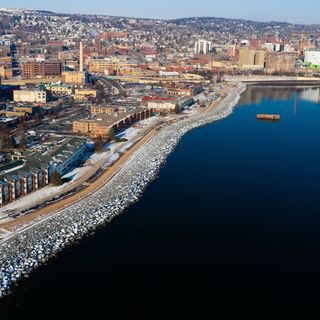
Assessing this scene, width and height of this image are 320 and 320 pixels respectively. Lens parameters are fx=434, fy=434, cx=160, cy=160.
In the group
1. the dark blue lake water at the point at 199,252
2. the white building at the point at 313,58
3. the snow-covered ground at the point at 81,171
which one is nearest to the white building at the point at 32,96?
the snow-covered ground at the point at 81,171

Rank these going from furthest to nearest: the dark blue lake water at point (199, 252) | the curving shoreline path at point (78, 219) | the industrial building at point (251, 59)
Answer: the industrial building at point (251, 59) < the curving shoreline path at point (78, 219) < the dark blue lake water at point (199, 252)

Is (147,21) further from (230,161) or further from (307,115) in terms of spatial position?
(230,161)

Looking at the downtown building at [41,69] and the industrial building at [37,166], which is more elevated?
the downtown building at [41,69]

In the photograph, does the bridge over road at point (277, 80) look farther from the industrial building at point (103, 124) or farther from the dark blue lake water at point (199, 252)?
the dark blue lake water at point (199, 252)

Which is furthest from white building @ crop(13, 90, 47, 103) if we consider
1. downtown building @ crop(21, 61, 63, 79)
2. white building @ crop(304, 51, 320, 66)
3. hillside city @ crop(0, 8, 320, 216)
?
white building @ crop(304, 51, 320, 66)

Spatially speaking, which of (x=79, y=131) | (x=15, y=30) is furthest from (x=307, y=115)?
(x=15, y=30)
